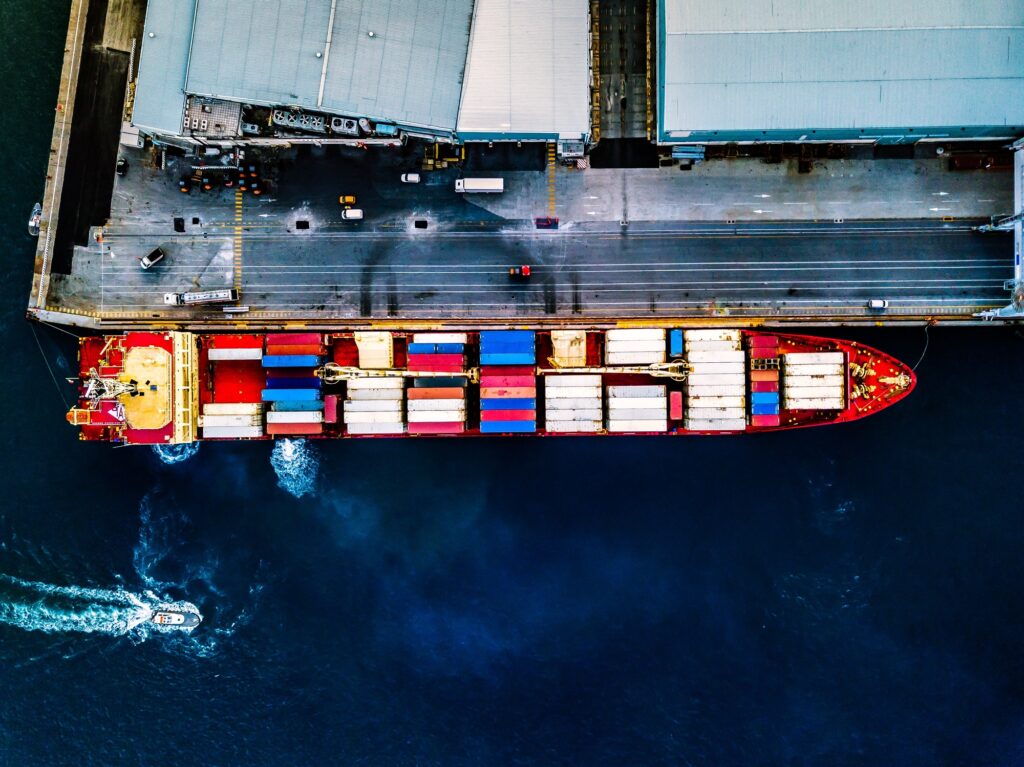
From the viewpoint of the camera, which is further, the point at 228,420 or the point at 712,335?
the point at 228,420

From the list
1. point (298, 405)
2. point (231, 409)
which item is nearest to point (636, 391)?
point (298, 405)

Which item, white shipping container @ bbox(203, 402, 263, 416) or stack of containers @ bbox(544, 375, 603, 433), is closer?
stack of containers @ bbox(544, 375, 603, 433)

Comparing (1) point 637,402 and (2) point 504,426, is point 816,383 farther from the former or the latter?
(2) point 504,426

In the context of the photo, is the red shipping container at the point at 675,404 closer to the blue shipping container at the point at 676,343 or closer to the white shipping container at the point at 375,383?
the blue shipping container at the point at 676,343

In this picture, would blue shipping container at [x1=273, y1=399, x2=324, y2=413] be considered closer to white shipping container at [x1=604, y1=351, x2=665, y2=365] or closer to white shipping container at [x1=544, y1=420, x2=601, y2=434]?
white shipping container at [x1=544, y1=420, x2=601, y2=434]

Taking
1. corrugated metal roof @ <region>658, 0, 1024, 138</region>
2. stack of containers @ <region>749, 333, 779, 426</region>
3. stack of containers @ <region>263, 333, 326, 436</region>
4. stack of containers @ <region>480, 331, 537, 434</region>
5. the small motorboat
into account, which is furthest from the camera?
the small motorboat

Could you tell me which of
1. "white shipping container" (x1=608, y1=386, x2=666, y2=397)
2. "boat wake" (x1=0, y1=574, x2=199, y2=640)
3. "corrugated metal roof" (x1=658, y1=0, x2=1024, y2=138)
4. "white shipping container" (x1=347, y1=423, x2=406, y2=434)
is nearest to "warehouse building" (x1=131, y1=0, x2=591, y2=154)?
"corrugated metal roof" (x1=658, y1=0, x2=1024, y2=138)

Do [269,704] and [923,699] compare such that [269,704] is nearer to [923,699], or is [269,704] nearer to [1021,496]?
[923,699]
